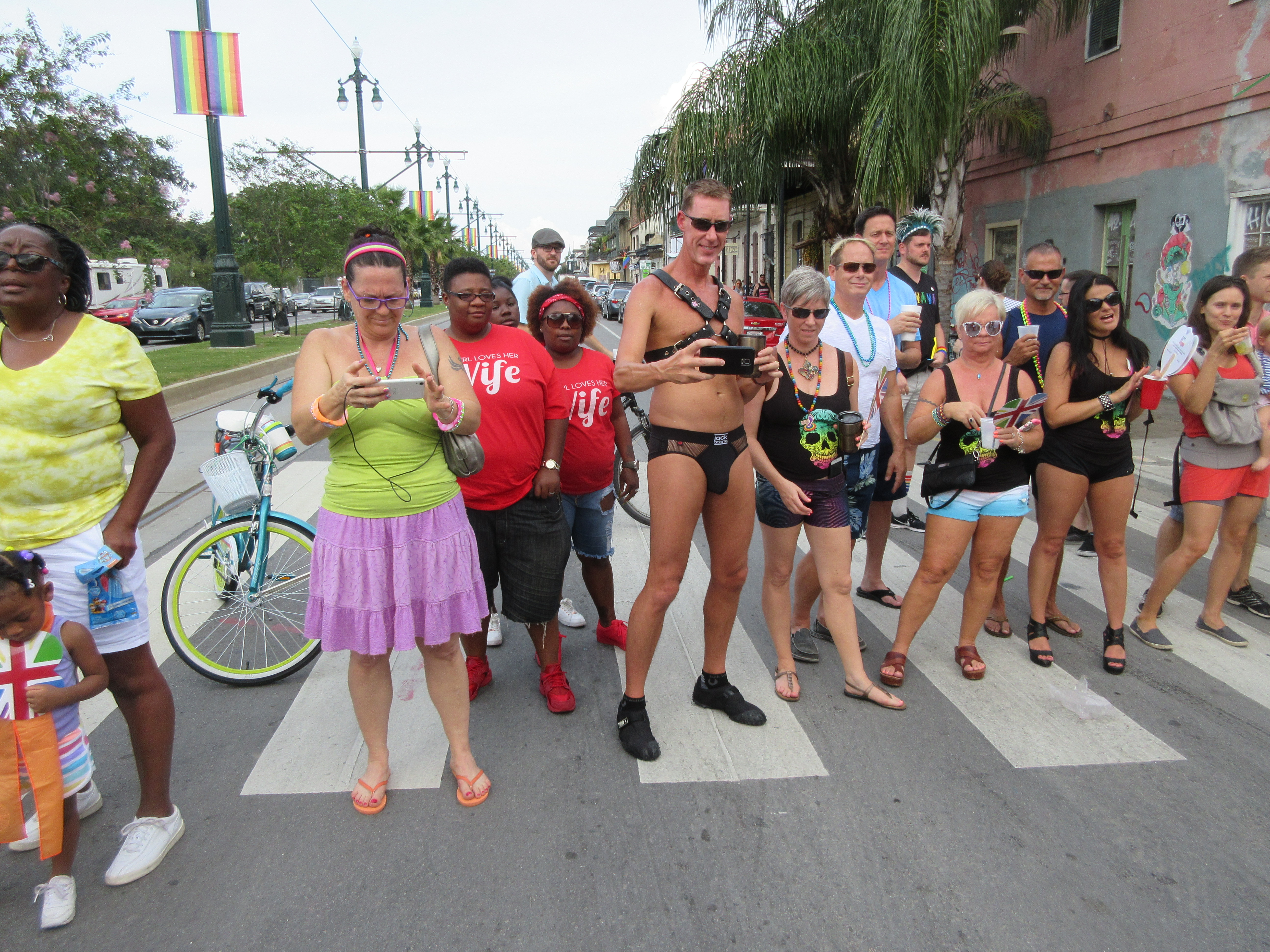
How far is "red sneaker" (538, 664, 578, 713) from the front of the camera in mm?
3684

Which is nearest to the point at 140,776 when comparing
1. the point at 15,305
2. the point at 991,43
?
the point at 15,305

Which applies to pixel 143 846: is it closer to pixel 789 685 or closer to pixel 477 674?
pixel 477 674

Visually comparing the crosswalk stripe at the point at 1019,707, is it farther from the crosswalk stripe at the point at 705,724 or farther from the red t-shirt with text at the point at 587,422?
the red t-shirt with text at the point at 587,422

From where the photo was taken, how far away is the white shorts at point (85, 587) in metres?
2.50

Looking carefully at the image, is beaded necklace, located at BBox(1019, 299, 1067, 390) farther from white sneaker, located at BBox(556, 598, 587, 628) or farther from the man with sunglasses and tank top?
white sneaker, located at BBox(556, 598, 587, 628)

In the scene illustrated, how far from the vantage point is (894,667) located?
12.8ft

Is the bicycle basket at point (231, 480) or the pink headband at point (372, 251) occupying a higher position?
the pink headband at point (372, 251)

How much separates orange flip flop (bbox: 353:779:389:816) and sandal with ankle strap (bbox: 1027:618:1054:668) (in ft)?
10.3

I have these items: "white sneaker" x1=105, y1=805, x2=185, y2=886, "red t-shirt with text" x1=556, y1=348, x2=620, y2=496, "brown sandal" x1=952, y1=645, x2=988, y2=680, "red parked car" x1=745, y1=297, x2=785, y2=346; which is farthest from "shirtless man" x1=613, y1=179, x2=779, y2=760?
"red parked car" x1=745, y1=297, x2=785, y2=346

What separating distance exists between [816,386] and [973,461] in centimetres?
81

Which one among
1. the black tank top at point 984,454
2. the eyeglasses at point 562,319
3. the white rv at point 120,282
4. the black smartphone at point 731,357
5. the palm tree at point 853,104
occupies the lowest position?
the black tank top at point 984,454

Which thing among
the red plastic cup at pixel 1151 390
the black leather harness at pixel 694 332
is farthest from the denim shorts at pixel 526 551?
the red plastic cup at pixel 1151 390

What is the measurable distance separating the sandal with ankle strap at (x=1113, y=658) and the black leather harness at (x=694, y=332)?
2.57 meters

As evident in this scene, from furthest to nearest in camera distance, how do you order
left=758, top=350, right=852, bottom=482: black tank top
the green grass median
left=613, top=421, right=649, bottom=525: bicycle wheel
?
the green grass median, left=613, top=421, right=649, bottom=525: bicycle wheel, left=758, top=350, right=852, bottom=482: black tank top
